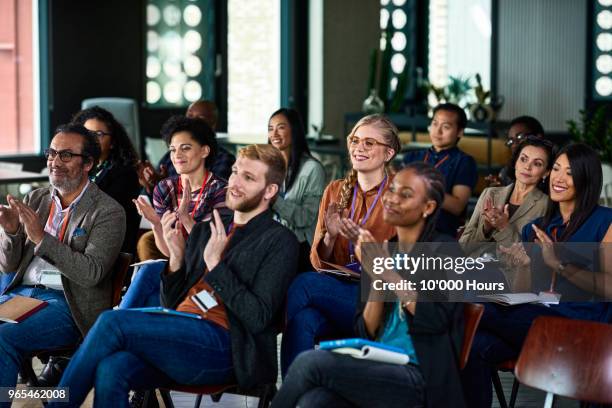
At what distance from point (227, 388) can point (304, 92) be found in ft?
32.0

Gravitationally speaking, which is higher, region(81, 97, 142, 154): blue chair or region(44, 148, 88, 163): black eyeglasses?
region(81, 97, 142, 154): blue chair

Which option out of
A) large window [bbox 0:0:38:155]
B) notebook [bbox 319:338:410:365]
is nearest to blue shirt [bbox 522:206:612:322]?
notebook [bbox 319:338:410:365]

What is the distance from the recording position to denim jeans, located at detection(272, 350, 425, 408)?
3141 millimetres

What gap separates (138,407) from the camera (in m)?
4.39

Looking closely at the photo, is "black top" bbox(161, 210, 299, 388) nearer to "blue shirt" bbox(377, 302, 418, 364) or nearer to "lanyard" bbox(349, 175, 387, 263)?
"blue shirt" bbox(377, 302, 418, 364)

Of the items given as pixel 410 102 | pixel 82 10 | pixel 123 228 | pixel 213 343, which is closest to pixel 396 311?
pixel 213 343

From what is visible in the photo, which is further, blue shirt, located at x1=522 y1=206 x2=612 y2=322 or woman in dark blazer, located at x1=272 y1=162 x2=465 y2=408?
blue shirt, located at x1=522 y1=206 x2=612 y2=322

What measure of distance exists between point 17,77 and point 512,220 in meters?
7.26

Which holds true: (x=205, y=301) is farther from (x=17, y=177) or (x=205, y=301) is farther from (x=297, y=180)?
(x=17, y=177)

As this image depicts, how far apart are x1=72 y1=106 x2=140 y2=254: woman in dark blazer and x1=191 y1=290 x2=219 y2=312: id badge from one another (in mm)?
1392

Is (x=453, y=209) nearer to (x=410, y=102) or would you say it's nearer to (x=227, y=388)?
(x=227, y=388)

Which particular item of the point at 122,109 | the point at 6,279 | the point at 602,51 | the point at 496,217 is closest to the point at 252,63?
the point at 122,109

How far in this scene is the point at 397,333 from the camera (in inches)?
129

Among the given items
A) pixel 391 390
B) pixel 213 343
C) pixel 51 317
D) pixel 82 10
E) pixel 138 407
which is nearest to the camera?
pixel 391 390
